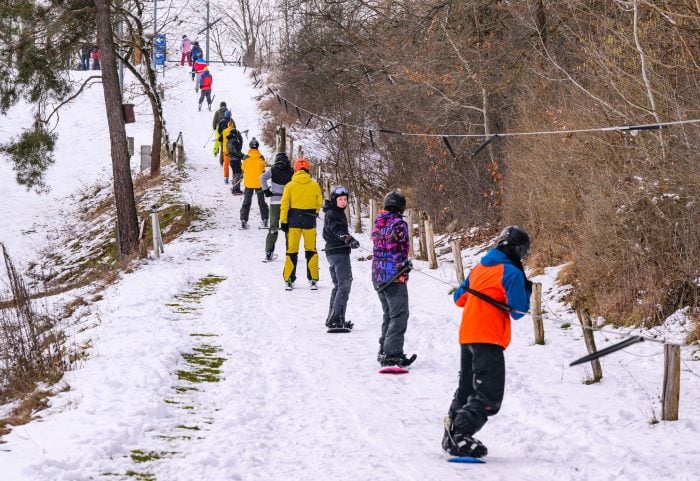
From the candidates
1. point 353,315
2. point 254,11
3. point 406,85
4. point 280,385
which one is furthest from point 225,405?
point 254,11

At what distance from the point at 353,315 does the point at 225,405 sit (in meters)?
4.64

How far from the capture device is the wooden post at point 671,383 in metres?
6.37

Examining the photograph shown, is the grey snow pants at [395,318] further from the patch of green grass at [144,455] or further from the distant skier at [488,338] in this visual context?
A: the patch of green grass at [144,455]

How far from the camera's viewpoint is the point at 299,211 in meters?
13.3

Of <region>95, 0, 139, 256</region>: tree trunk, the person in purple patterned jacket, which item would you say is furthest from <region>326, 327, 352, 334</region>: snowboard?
<region>95, 0, 139, 256</region>: tree trunk

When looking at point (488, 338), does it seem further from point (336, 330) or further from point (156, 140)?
point (156, 140)

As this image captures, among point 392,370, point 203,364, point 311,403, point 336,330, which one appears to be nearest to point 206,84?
point 336,330

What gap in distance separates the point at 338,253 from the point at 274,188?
6.09 metres

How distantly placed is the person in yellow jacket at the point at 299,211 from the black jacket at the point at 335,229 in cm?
237

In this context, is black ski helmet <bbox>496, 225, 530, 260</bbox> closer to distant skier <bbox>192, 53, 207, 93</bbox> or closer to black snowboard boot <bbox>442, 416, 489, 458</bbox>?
black snowboard boot <bbox>442, 416, 489, 458</bbox>

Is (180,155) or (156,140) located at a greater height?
(156,140)

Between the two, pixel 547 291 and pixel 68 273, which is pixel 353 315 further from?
pixel 68 273

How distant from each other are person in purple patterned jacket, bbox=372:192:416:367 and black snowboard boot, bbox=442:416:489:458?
2.60 meters

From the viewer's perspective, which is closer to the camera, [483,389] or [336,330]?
[483,389]
